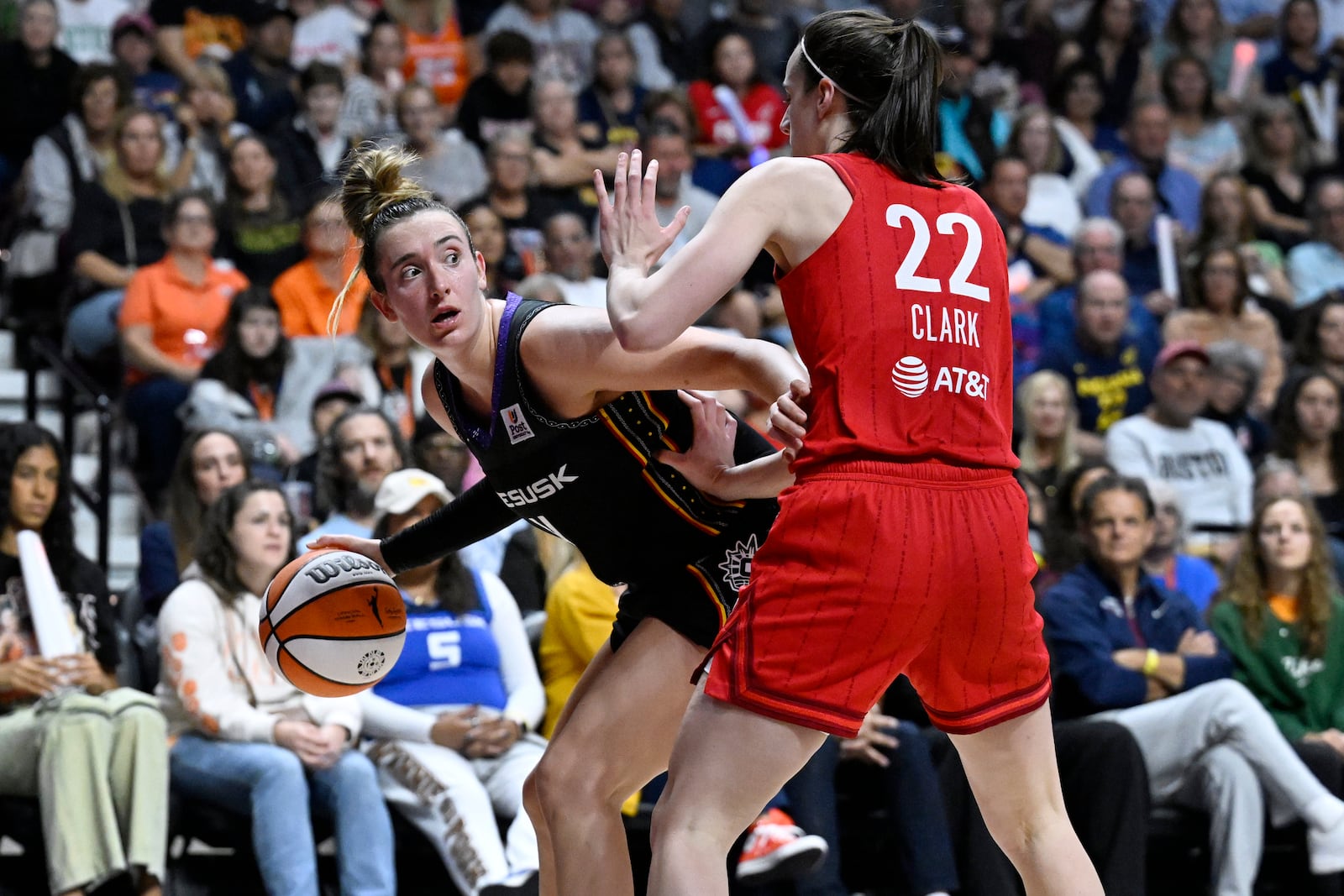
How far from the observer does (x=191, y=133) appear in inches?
363

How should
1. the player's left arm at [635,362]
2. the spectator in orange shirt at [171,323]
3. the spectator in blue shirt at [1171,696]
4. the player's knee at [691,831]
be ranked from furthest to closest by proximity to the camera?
the spectator in orange shirt at [171,323]
the spectator in blue shirt at [1171,696]
the player's left arm at [635,362]
the player's knee at [691,831]

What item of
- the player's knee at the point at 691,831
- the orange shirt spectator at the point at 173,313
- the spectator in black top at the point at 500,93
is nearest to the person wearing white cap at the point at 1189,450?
the spectator in black top at the point at 500,93

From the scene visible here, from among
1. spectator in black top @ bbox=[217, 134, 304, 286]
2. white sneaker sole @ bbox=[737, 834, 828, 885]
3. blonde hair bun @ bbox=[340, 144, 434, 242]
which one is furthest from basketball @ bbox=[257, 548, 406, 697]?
spectator in black top @ bbox=[217, 134, 304, 286]

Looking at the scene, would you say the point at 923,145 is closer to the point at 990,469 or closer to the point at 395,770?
the point at 990,469

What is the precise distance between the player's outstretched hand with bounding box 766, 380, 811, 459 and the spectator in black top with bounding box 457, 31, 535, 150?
23.9 feet

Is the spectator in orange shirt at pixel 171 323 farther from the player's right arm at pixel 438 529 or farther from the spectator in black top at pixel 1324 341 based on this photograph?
the spectator in black top at pixel 1324 341

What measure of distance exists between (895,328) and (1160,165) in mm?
8858

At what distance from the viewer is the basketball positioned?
409cm

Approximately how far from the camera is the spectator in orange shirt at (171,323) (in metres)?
7.61

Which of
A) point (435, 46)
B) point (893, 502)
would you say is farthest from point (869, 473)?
point (435, 46)

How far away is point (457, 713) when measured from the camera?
591 centimetres

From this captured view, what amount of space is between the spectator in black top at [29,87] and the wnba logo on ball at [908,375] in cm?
730

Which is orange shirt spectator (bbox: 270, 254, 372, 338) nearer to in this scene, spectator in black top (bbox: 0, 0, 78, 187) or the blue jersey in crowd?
spectator in black top (bbox: 0, 0, 78, 187)

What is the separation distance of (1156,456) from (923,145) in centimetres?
551
